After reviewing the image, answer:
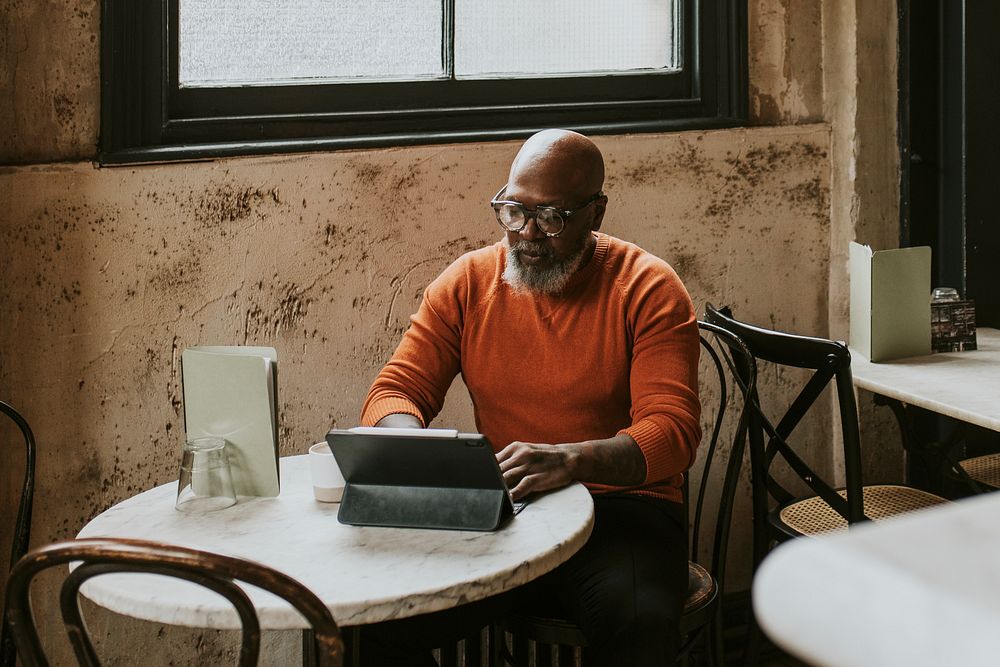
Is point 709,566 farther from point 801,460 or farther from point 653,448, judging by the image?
point 653,448

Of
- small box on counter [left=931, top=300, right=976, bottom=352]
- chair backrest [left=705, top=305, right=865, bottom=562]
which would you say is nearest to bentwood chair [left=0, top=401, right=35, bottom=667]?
chair backrest [left=705, top=305, right=865, bottom=562]

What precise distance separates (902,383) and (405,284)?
1.27 meters

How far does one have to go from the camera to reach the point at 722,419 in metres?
2.80

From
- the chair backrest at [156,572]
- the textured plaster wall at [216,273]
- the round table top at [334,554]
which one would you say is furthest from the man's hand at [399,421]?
the chair backrest at [156,572]

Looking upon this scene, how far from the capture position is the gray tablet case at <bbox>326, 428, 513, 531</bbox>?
1.53 m

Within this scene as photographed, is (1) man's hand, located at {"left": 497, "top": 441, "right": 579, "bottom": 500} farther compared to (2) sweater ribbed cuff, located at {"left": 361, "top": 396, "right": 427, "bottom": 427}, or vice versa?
(2) sweater ribbed cuff, located at {"left": 361, "top": 396, "right": 427, "bottom": 427}

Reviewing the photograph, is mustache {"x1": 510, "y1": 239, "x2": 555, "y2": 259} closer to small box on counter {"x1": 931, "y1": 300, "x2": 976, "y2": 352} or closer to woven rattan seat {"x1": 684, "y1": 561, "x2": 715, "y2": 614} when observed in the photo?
woven rattan seat {"x1": 684, "y1": 561, "x2": 715, "y2": 614}

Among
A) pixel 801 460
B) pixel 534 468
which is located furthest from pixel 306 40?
pixel 801 460

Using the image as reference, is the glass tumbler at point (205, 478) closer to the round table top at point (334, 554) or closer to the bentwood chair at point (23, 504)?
the round table top at point (334, 554)

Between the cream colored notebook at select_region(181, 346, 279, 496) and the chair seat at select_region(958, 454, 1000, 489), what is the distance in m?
1.97

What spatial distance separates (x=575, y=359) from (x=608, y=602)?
1.85ft

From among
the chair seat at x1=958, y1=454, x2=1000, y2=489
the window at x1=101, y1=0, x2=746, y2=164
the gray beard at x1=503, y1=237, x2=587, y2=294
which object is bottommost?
the chair seat at x1=958, y1=454, x2=1000, y2=489

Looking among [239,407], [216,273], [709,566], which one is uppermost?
[216,273]

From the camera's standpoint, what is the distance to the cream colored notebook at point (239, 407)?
1666 mm
